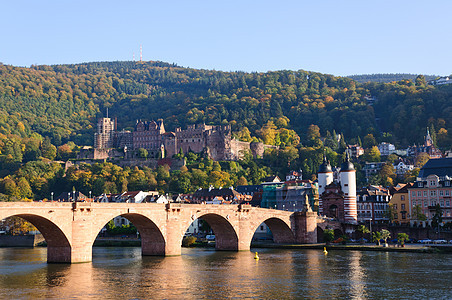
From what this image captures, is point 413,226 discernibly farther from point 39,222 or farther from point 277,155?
point 277,155

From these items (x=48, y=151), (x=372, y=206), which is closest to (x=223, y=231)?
(x=372, y=206)

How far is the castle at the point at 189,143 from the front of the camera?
156 meters

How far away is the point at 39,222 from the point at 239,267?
651 inches

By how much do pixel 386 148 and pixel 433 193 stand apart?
83.4m

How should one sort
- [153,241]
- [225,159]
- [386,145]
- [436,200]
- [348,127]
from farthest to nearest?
[348,127], [386,145], [225,159], [436,200], [153,241]

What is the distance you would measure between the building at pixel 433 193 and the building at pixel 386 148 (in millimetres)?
75657

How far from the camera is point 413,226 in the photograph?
83438 mm

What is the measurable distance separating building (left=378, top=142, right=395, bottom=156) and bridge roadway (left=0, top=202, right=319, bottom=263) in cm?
9371

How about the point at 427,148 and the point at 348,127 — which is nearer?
the point at 427,148

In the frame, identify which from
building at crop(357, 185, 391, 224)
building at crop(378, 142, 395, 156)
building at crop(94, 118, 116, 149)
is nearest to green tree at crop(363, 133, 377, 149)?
building at crop(378, 142, 395, 156)

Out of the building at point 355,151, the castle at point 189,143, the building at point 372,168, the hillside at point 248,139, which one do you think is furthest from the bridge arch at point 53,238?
the building at point 355,151

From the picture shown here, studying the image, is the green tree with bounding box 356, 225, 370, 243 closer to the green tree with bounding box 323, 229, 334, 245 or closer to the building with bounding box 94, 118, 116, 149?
the green tree with bounding box 323, 229, 334, 245

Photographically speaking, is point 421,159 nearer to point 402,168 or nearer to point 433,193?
point 402,168

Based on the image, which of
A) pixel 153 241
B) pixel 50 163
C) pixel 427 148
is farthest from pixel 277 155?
pixel 153 241
